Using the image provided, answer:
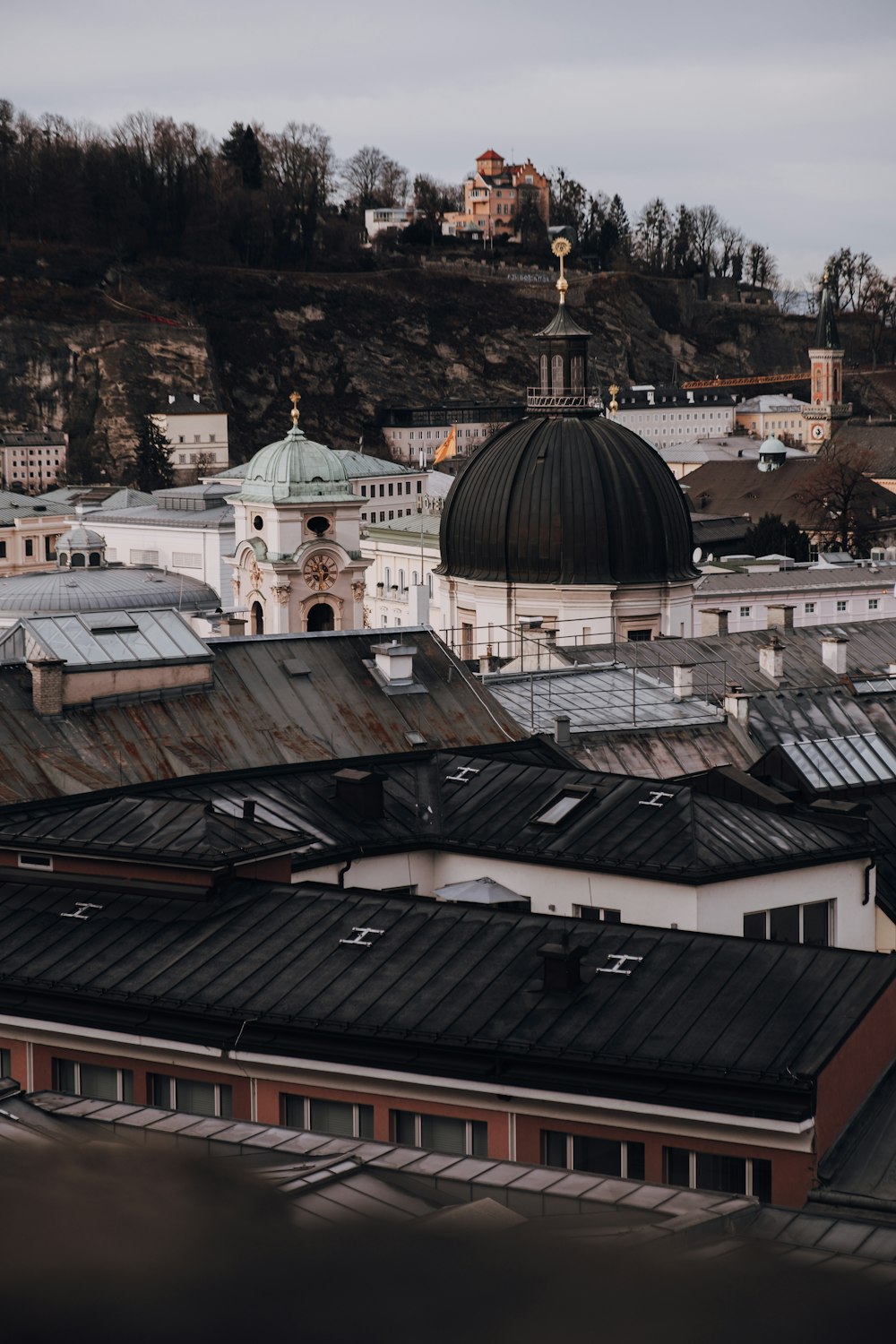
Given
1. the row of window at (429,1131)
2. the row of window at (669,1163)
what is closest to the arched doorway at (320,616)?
the row of window at (429,1131)

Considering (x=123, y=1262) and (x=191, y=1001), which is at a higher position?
(x=123, y=1262)

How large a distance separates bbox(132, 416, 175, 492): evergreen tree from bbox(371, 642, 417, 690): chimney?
13961 centimetres

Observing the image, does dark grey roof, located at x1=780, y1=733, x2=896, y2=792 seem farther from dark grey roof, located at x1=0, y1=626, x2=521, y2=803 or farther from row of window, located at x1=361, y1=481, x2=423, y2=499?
row of window, located at x1=361, y1=481, x2=423, y2=499

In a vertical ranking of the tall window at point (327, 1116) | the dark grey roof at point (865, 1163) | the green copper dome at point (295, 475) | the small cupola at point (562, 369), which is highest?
the small cupola at point (562, 369)

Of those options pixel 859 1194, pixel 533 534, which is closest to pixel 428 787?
A: pixel 859 1194

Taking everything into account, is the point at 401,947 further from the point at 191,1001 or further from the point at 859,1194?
the point at 859,1194

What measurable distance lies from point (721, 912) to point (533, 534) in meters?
34.3

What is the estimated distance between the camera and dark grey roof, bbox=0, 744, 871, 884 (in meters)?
29.1

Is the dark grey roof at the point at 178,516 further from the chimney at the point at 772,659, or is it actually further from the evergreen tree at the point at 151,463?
the chimney at the point at 772,659

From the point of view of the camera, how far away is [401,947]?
80.8 feet

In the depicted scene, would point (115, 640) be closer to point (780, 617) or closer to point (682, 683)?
point (682, 683)

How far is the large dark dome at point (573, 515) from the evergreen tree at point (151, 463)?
11416 cm

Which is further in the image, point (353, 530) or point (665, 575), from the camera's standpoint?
point (353, 530)

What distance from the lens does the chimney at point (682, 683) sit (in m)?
45.0
